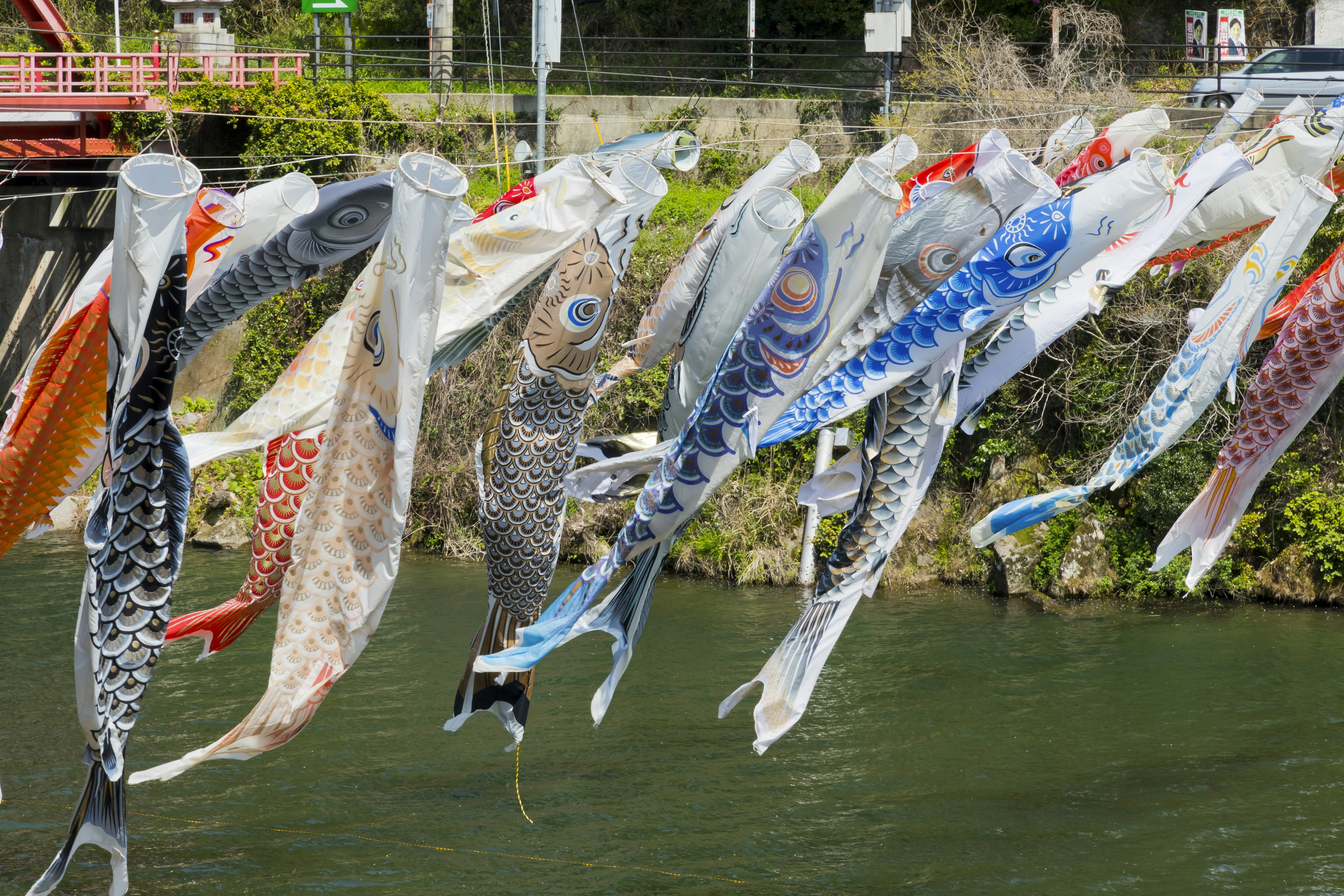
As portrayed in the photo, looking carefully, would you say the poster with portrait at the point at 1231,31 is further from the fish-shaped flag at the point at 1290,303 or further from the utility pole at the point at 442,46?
the utility pole at the point at 442,46

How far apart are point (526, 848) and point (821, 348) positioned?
4340 millimetres

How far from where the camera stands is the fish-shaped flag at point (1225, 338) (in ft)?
18.7

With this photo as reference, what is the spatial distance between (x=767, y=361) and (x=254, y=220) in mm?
1997

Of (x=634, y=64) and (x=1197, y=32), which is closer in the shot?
(x=1197, y=32)

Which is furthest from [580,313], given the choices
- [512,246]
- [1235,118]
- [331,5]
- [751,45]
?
[751,45]

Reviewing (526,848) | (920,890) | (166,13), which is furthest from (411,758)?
(166,13)

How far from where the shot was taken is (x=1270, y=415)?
600cm

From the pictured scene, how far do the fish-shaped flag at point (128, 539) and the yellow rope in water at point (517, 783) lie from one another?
349cm

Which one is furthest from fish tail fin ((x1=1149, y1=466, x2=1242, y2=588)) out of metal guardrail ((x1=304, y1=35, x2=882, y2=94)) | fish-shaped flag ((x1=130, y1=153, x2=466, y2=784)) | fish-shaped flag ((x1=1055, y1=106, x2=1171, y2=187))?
metal guardrail ((x1=304, y1=35, x2=882, y2=94))

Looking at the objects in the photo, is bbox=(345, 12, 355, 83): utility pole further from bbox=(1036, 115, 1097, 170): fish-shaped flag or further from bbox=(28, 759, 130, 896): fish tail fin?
bbox=(28, 759, 130, 896): fish tail fin

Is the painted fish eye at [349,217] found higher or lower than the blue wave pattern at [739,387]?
higher

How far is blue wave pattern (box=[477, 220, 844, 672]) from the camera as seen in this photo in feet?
15.3

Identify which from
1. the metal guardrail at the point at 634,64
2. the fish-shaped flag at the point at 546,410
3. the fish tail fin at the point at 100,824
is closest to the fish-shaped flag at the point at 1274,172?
the fish-shaped flag at the point at 546,410

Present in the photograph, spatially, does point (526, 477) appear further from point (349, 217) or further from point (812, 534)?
point (812, 534)
